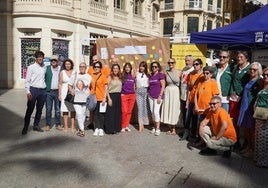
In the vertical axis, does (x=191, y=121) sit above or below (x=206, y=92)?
below

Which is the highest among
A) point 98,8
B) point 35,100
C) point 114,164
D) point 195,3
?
point 195,3

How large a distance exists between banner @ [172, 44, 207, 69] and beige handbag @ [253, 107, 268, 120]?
2.97 meters

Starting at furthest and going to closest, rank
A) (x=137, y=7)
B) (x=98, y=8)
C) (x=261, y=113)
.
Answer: (x=137, y=7) < (x=98, y=8) < (x=261, y=113)

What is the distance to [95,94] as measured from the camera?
7.31m

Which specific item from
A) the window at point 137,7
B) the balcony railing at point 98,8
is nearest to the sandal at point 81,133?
the balcony railing at point 98,8

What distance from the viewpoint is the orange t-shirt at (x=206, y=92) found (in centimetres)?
622

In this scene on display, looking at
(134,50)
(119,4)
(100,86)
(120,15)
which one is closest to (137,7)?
(119,4)

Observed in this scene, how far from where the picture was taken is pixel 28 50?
19.4 m

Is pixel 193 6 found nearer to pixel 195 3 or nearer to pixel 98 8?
pixel 195 3

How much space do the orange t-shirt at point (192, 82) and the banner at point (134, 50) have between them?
1712 millimetres

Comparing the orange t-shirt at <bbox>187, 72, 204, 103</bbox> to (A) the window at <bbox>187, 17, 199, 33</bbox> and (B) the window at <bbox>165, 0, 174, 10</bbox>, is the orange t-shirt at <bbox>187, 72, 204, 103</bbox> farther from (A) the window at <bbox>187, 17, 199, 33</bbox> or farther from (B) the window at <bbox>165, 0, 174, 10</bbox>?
(B) the window at <bbox>165, 0, 174, 10</bbox>

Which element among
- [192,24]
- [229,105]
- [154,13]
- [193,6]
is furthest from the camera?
[192,24]

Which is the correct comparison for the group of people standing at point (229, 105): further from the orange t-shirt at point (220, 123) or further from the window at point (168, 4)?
the window at point (168, 4)

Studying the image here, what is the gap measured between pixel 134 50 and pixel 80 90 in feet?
7.65
